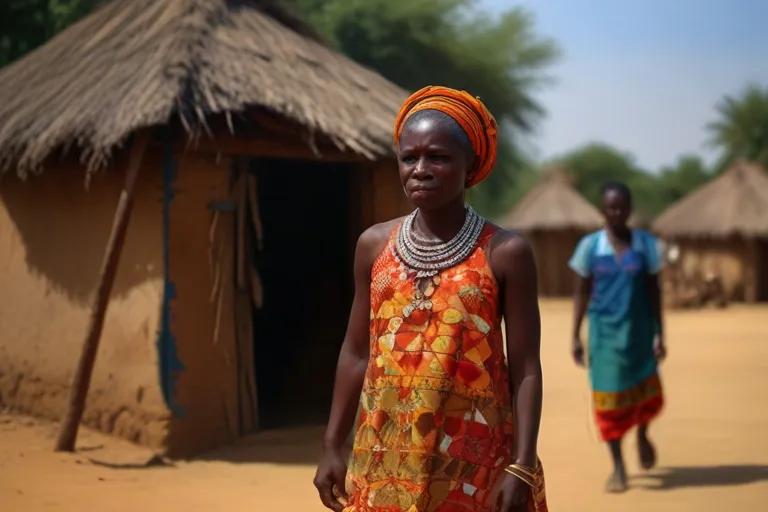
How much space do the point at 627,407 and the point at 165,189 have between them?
126 inches

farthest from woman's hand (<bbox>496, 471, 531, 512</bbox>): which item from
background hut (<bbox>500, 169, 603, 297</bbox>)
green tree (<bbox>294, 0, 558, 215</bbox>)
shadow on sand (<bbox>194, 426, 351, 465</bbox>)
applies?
background hut (<bbox>500, 169, 603, 297</bbox>)

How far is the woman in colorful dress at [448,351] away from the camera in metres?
2.61

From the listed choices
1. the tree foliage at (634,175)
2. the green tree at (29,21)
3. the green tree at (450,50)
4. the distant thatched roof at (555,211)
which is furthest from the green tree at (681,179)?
the green tree at (29,21)

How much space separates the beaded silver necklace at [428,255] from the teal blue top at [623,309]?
393 cm

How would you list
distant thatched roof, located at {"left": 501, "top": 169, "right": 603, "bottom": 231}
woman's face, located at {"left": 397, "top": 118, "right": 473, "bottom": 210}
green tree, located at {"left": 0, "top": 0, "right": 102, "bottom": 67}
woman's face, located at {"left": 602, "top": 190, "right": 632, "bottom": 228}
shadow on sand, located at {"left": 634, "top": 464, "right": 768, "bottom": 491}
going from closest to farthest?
woman's face, located at {"left": 397, "top": 118, "right": 473, "bottom": 210} → shadow on sand, located at {"left": 634, "top": 464, "right": 768, "bottom": 491} → woman's face, located at {"left": 602, "top": 190, "right": 632, "bottom": 228} → green tree, located at {"left": 0, "top": 0, "right": 102, "bottom": 67} → distant thatched roof, located at {"left": 501, "top": 169, "right": 603, "bottom": 231}

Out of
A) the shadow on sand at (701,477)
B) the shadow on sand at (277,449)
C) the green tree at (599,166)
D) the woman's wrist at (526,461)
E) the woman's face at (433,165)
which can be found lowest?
the shadow on sand at (701,477)

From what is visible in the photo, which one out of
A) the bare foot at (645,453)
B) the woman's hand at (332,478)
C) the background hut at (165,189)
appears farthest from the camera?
the background hut at (165,189)

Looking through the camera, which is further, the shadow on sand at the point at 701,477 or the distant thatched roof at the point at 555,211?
the distant thatched roof at the point at 555,211

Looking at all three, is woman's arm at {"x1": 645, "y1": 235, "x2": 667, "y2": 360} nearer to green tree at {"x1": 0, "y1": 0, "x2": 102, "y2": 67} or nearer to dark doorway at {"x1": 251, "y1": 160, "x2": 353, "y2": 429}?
dark doorway at {"x1": 251, "y1": 160, "x2": 353, "y2": 429}

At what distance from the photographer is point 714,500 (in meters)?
5.95

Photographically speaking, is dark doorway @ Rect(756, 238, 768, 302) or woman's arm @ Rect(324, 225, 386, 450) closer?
woman's arm @ Rect(324, 225, 386, 450)

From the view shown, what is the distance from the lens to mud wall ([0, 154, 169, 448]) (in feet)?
22.5

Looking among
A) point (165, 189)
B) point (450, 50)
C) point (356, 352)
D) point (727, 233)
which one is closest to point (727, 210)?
Answer: point (727, 233)

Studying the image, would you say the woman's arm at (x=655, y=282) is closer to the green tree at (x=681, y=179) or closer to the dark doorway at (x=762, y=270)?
the dark doorway at (x=762, y=270)
